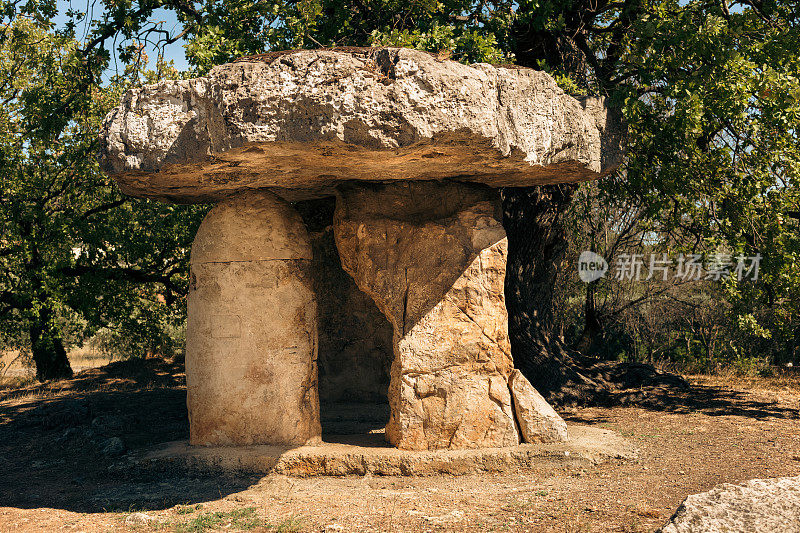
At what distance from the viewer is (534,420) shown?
6223 millimetres

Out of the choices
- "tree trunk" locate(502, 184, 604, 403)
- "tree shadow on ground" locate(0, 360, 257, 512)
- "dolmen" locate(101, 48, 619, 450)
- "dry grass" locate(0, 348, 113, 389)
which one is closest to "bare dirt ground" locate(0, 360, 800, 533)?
"tree shadow on ground" locate(0, 360, 257, 512)

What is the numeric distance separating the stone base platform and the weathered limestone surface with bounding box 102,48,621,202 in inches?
87.4

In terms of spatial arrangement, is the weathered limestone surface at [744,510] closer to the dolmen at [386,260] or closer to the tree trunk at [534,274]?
the dolmen at [386,260]

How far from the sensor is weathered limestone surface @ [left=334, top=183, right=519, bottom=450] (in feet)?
19.9

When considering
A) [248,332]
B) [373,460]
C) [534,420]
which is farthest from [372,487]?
[248,332]

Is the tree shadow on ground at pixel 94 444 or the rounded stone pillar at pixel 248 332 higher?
the rounded stone pillar at pixel 248 332

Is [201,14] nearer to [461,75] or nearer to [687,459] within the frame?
[461,75]

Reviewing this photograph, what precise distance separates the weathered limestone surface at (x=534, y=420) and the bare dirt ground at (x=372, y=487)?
433mm

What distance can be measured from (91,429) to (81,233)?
353 centimetres

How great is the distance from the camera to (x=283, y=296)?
6.24 metres

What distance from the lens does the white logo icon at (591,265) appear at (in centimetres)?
1180

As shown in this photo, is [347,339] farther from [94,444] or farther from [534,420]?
[534,420]

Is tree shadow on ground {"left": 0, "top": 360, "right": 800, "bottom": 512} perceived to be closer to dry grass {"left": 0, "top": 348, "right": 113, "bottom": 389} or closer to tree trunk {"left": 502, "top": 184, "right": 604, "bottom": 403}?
tree trunk {"left": 502, "top": 184, "right": 604, "bottom": 403}

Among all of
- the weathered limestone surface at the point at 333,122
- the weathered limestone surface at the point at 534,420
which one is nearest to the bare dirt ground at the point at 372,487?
the weathered limestone surface at the point at 534,420
